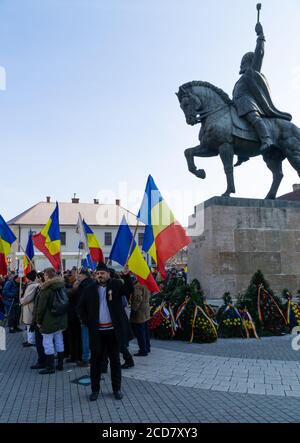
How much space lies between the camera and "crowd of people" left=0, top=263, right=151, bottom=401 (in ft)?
17.8

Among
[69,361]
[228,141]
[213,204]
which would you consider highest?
[228,141]

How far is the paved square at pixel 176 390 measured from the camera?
4516 millimetres

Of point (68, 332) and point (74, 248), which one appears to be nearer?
point (68, 332)

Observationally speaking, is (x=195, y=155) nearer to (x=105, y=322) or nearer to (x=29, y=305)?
(x=29, y=305)

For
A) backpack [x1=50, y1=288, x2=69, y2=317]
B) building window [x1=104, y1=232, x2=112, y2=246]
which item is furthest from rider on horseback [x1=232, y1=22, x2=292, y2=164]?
building window [x1=104, y1=232, x2=112, y2=246]

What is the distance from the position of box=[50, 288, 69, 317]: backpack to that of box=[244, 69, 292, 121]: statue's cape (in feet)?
27.5

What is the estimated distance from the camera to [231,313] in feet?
30.9

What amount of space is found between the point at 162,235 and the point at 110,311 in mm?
2869

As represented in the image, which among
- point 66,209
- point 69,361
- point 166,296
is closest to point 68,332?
point 69,361

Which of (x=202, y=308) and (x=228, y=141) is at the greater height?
(x=228, y=141)

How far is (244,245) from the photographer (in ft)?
37.0
